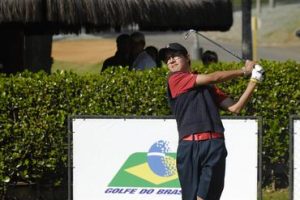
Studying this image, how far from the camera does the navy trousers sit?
6715 mm

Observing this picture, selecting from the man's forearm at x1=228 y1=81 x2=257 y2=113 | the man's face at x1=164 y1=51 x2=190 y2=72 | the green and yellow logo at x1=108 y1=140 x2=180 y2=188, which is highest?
the man's face at x1=164 y1=51 x2=190 y2=72

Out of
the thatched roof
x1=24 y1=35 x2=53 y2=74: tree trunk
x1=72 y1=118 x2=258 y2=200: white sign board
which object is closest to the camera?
x1=72 y1=118 x2=258 y2=200: white sign board

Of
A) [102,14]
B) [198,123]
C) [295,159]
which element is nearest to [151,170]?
[295,159]

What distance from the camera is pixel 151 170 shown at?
8.95 m

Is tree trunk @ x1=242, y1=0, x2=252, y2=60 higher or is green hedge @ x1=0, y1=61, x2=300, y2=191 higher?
tree trunk @ x1=242, y1=0, x2=252, y2=60

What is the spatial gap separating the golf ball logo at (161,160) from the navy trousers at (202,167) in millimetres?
2008

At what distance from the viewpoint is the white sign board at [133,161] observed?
8.80 meters

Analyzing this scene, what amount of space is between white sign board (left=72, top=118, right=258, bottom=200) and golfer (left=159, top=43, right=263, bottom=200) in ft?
6.59

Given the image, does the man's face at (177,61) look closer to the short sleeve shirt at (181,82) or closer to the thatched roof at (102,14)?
the short sleeve shirt at (181,82)

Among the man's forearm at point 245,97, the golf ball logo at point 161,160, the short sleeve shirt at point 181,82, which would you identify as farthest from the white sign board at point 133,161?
the short sleeve shirt at point 181,82

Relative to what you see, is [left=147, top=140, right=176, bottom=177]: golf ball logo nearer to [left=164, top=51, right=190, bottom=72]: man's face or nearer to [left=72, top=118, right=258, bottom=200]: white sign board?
[left=72, top=118, right=258, bottom=200]: white sign board

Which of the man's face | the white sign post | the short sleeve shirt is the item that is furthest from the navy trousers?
the white sign post

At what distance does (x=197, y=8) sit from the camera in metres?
12.0

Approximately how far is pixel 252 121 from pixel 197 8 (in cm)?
353
